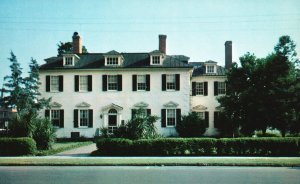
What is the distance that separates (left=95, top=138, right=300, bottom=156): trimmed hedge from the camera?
1778 cm

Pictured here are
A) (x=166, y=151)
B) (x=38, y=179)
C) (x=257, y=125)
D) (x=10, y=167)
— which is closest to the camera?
(x=38, y=179)

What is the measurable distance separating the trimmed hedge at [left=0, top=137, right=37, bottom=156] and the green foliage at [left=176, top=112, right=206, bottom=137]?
15.4m

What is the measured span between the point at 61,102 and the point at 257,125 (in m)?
19.0

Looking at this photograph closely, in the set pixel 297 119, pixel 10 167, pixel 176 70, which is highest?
pixel 176 70

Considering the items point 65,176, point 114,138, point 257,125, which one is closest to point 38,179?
point 65,176

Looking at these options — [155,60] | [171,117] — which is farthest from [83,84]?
[171,117]

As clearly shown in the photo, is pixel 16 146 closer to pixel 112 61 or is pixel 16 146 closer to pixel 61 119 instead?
pixel 61 119

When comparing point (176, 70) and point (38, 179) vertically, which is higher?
point (176, 70)

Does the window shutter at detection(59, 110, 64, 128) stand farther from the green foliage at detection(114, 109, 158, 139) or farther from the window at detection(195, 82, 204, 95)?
the window at detection(195, 82, 204, 95)

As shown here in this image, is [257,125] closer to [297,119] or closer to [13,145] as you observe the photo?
[297,119]

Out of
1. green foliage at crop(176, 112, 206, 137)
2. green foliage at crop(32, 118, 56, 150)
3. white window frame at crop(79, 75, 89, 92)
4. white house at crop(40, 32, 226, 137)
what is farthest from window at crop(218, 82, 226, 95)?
green foliage at crop(32, 118, 56, 150)

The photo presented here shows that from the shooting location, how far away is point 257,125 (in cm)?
2748

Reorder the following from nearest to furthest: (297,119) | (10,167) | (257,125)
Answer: (10,167)
(297,119)
(257,125)

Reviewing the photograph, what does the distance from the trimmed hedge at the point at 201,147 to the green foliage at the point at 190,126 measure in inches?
475
